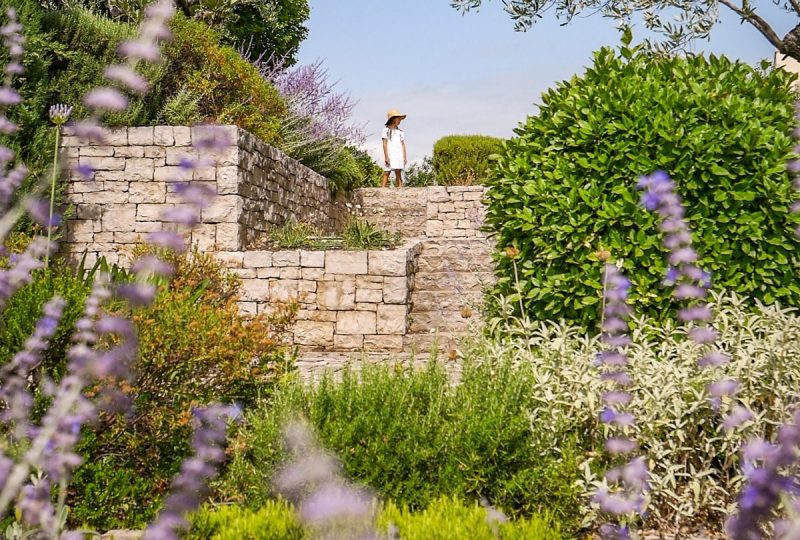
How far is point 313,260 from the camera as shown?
Result: 27.6 ft

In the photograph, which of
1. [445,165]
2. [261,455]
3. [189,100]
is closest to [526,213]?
[261,455]

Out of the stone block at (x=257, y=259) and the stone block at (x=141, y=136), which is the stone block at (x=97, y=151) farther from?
the stone block at (x=257, y=259)

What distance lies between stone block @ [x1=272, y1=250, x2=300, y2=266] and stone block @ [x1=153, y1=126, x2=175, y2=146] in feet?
6.28

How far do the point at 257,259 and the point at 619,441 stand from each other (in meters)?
6.22

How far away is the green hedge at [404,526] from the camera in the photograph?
9.00 feet

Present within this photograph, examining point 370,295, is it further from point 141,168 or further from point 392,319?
point 141,168

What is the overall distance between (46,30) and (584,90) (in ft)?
23.0

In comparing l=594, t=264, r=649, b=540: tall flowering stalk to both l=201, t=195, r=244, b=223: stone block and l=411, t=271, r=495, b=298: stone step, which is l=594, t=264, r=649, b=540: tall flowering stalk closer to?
l=411, t=271, r=495, b=298: stone step

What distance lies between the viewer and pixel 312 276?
8.43 m

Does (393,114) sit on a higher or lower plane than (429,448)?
higher

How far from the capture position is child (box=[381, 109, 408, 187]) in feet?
50.9

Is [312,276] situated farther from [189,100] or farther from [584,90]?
[584,90]

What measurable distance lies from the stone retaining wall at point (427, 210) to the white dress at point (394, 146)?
3.16ft

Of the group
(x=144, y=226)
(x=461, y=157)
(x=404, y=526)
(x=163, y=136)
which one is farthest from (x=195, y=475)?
(x=461, y=157)
